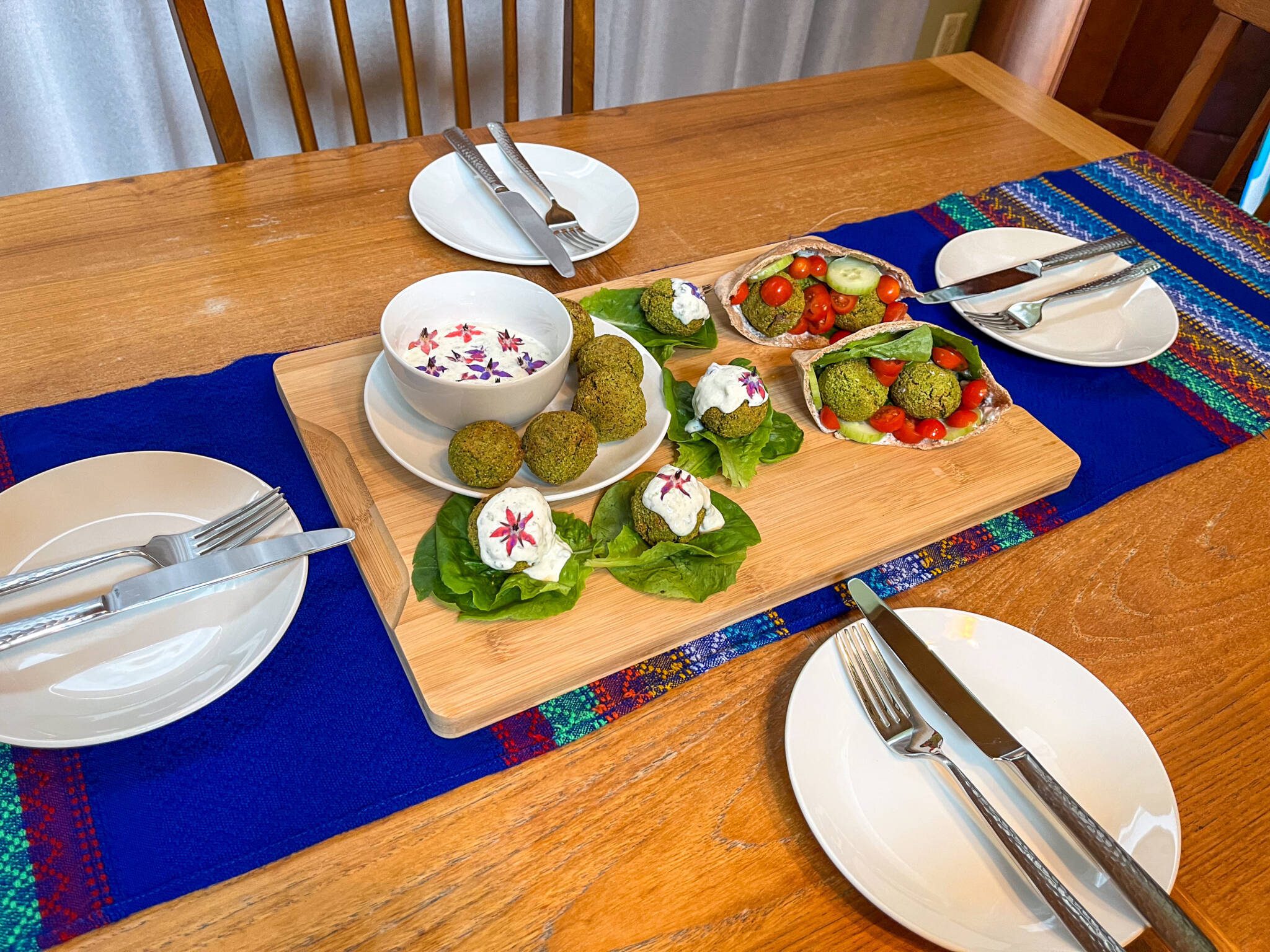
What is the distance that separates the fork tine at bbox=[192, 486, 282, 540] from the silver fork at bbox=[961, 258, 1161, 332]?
848mm

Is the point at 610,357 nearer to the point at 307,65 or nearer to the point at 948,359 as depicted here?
the point at 948,359

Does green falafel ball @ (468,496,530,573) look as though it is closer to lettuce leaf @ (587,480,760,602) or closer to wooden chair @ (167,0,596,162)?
lettuce leaf @ (587,480,760,602)

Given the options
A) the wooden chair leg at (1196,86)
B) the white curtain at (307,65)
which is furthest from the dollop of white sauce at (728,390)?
the white curtain at (307,65)

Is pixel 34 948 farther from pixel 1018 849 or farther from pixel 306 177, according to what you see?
pixel 306 177

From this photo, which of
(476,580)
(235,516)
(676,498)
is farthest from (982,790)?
(235,516)

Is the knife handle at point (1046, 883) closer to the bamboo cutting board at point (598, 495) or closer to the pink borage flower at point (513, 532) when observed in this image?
the bamboo cutting board at point (598, 495)

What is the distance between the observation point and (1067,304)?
3.99 feet

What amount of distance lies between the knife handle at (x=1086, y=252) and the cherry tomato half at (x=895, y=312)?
0.25 m

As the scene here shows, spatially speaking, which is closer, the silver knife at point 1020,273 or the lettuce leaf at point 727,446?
the lettuce leaf at point 727,446

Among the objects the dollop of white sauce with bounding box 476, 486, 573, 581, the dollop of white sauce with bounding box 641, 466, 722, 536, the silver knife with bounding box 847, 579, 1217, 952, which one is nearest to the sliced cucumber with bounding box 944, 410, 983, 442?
the silver knife with bounding box 847, 579, 1217, 952

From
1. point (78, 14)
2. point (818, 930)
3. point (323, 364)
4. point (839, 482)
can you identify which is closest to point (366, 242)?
point (323, 364)

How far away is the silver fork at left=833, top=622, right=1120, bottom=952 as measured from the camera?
607mm

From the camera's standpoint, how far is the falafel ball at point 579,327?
3.09 feet

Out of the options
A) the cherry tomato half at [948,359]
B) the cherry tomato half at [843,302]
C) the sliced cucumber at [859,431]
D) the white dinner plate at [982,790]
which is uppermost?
the cherry tomato half at [948,359]
